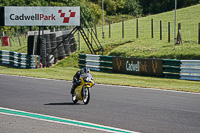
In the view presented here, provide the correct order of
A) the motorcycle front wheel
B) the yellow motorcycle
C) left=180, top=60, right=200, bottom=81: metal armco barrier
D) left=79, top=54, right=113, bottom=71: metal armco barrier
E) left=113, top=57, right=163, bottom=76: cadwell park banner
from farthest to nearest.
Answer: left=79, top=54, right=113, bottom=71: metal armco barrier < left=113, top=57, right=163, bottom=76: cadwell park banner < left=180, top=60, right=200, bottom=81: metal armco barrier < the motorcycle front wheel < the yellow motorcycle

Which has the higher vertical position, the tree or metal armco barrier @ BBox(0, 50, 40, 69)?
the tree

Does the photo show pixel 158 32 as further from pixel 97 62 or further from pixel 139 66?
pixel 139 66

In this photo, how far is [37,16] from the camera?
98.8 ft

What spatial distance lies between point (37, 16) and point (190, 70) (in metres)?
13.6

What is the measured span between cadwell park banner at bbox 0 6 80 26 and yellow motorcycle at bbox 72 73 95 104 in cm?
1873

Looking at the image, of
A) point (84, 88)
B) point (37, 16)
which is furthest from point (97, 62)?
point (84, 88)

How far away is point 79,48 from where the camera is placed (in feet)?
119

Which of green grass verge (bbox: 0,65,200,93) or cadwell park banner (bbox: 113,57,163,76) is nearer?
green grass verge (bbox: 0,65,200,93)

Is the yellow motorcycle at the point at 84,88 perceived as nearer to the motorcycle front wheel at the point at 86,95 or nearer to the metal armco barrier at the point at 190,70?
the motorcycle front wheel at the point at 86,95

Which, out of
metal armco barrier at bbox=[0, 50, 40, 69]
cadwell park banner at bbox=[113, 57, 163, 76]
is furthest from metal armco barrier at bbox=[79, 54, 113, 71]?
metal armco barrier at bbox=[0, 50, 40, 69]

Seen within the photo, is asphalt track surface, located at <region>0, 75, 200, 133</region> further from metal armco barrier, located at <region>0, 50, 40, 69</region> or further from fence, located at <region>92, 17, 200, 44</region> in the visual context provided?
fence, located at <region>92, 17, 200, 44</region>

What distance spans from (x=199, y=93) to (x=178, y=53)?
1419 centimetres

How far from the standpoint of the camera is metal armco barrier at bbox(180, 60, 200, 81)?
71.4 feet

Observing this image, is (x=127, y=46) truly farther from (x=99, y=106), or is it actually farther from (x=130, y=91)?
(x=99, y=106)
